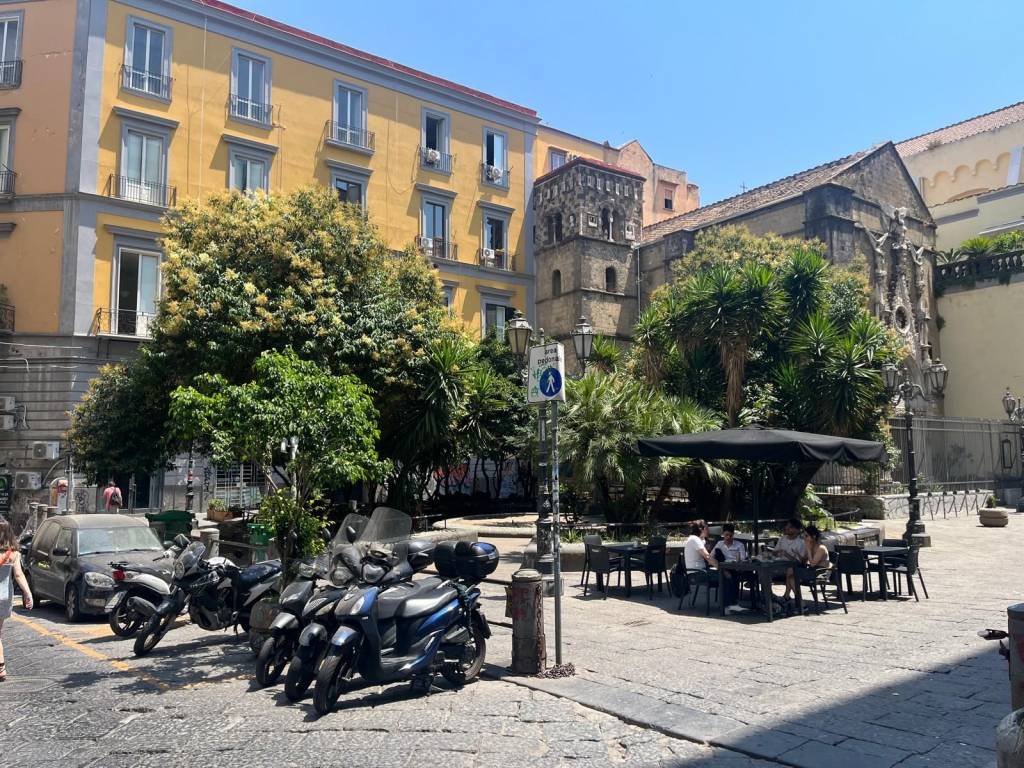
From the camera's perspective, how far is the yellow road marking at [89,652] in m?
7.01

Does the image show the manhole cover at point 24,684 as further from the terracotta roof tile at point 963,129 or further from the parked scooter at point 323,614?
the terracotta roof tile at point 963,129

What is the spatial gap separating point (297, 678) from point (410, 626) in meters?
0.93

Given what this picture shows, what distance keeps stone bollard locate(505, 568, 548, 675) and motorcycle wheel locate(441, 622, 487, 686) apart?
0.30 m

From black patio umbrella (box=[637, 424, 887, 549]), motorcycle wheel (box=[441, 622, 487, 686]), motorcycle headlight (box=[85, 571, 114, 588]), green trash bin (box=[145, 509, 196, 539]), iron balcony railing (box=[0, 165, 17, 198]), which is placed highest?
iron balcony railing (box=[0, 165, 17, 198])

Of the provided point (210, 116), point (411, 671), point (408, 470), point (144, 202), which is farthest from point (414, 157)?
point (411, 671)

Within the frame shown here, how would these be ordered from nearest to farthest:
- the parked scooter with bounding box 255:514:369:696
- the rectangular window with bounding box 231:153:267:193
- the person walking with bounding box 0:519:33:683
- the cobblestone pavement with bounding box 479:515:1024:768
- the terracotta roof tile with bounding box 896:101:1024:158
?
the cobblestone pavement with bounding box 479:515:1024:768
the parked scooter with bounding box 255:514:369:696
the person walking with bounding box 0:519:33:683
the rectangular window with bounding box 231:153:267:193
the terracotta roof tile with bounding box 896:101:1024:158

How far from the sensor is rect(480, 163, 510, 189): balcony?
34.2m

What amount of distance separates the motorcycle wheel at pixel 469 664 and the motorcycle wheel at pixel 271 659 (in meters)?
1.35

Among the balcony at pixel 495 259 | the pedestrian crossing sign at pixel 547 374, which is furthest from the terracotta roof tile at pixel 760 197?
the pedestrian crossing sign at pixel 547 374

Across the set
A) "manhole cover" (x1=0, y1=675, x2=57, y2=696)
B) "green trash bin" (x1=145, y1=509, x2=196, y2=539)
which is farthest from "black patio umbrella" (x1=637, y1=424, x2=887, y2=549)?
"green trash bin" (x1=145, y1=509, x2=196, y2=539)

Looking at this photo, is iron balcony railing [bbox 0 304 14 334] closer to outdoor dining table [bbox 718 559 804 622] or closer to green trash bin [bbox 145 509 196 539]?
green trash bin [bbox 145 509 196 539]

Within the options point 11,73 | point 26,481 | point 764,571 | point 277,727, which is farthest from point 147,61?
point 277,727

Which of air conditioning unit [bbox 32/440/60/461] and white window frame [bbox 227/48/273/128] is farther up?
white window frame [bbox 227/48/273/128]

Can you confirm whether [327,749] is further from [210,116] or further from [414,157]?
[414,157]
